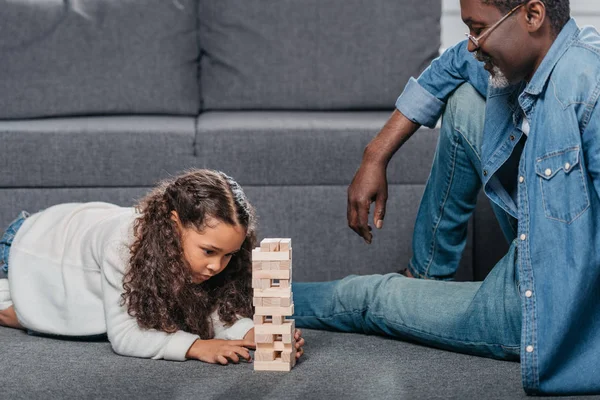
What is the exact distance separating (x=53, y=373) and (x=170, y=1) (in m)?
1.42

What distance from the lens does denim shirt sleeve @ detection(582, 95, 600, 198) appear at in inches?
56.0

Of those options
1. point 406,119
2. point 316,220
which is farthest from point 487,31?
point 316,220

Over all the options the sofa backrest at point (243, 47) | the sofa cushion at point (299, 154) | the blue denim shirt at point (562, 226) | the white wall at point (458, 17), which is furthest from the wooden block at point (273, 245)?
the white wall at point (458, 17)

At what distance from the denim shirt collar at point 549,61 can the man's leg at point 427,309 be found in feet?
1.00

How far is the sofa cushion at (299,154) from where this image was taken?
87.5 inches

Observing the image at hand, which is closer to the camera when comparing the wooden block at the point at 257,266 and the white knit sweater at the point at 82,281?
the wooden block at the point at 257,266

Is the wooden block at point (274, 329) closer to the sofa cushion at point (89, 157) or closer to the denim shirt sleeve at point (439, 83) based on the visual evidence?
the denim shirt sleeve at point (439, 83)

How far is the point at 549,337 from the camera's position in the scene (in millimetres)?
1422

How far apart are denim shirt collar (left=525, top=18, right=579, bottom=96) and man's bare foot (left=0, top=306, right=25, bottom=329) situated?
1.18 metres

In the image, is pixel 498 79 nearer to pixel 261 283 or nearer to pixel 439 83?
pixel 439 83

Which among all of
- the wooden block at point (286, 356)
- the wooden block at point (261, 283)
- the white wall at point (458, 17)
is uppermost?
the white wall at point (458, 17)

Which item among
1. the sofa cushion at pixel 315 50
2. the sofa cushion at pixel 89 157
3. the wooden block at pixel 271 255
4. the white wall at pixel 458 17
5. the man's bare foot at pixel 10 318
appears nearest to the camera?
the wooden block at pixel 271 255

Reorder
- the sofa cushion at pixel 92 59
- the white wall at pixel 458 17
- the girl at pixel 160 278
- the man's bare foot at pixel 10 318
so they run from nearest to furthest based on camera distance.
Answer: the girl at pixel 160 278 < the man's bare foot at pixel 10 318 < the sofa cushion at pixel 92 59 < the white wall at pixel 458 17

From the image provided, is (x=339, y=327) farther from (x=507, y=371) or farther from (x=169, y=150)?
(x=169, y=150)
